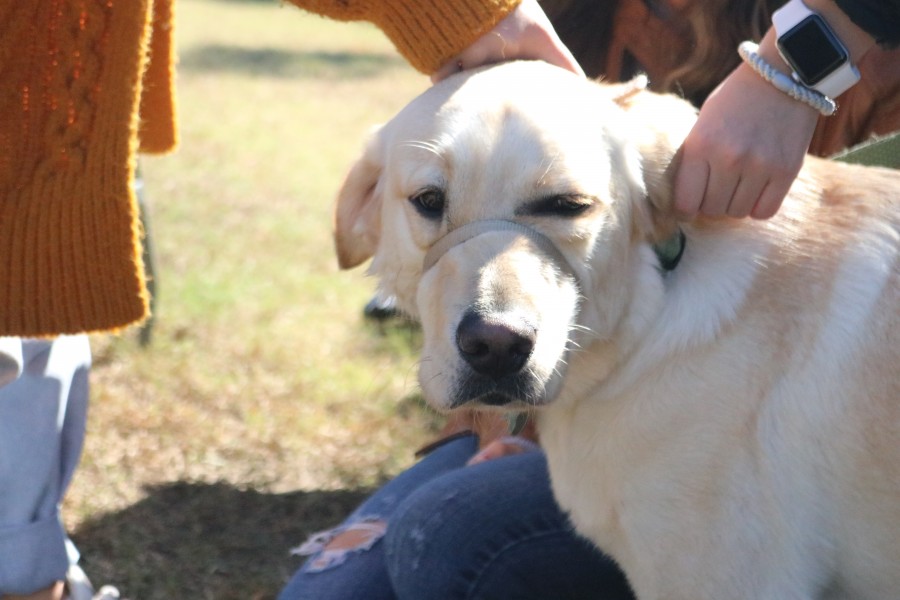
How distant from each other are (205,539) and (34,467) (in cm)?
92

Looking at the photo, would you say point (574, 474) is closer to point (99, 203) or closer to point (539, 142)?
point (539, 142)

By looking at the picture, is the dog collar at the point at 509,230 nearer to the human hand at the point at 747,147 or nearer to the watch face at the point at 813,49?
the human hand at the point at 747,147

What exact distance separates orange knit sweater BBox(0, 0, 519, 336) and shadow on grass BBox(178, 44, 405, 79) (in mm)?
10160

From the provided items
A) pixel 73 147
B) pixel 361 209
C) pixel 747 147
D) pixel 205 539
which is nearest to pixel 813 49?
pixel 747 147

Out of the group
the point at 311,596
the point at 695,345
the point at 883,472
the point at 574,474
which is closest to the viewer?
the point at 883,472

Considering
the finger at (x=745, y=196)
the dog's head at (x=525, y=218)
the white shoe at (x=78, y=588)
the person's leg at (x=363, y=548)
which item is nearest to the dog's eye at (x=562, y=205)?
the dog's head at (x=525, y=218)

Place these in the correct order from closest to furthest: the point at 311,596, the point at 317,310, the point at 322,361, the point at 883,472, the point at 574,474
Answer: the point at 883,472 < the point at 574,474 < the point at 311,596 < the point at 322,361 < the point at 317,310

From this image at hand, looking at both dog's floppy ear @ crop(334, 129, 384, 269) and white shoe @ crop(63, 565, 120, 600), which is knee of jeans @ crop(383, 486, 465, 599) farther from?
white shoe @ crop(63, 565, 120, 600)

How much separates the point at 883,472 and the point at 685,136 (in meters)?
0.77

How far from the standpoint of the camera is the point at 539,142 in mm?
2047

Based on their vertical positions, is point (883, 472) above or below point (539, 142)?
below

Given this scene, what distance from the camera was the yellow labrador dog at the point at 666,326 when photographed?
2.01m

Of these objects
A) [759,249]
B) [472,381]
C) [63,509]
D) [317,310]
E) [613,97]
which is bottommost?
[317,310]

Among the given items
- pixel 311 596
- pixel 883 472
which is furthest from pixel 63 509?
pixel 883 472
